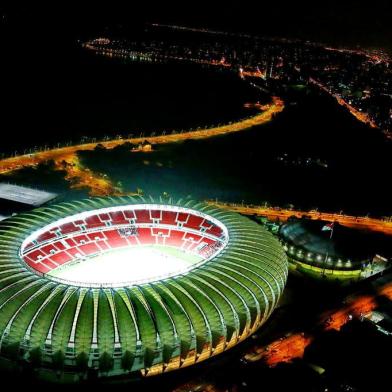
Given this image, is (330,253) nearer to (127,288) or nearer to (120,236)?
(120,236)

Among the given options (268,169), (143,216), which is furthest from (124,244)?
(268,169)

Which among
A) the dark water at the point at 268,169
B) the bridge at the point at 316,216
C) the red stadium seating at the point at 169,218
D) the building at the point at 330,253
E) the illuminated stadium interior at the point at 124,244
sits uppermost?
the red stadium seating at the point at 169,218

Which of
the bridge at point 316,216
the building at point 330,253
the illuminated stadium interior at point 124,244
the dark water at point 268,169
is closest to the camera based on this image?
the illuminated stadium interior at point 124,244

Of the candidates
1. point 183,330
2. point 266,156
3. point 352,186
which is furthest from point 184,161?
point 183,330

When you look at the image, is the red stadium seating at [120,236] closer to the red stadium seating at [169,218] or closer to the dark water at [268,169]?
the red stadium seating at [169,218]

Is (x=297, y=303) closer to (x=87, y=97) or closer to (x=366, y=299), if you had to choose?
(x=366, y=299)

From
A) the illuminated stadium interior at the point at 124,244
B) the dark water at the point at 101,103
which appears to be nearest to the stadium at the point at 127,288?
the illuminated stadium interior at the point at 124,244
